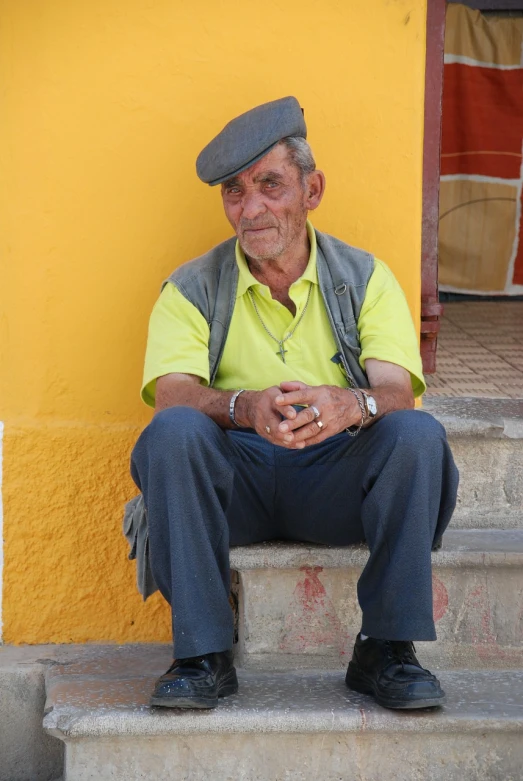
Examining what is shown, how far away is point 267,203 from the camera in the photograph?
2.88 m

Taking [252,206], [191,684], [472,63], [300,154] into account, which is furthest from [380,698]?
[472,63]

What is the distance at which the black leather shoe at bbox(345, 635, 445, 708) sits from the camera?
8.28 feet

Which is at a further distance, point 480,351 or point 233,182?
point 480,351

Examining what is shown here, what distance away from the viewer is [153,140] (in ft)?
10.3

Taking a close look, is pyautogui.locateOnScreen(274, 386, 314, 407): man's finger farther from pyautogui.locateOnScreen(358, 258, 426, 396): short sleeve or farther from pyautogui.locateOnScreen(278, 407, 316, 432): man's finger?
pyautogui.locateOnScreen(358, 258, 426, 396): short sleeve

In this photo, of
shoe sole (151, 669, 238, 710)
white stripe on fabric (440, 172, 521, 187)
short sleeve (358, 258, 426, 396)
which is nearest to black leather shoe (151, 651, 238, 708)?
shoe sole (151, 669, 238, 710)

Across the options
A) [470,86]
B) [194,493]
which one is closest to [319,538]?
[194,493]

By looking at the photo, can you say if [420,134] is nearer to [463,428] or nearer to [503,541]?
[463,428]

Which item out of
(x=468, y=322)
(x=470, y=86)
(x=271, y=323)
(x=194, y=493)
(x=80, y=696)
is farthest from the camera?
(x=470, y=86)

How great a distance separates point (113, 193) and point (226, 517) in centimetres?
109

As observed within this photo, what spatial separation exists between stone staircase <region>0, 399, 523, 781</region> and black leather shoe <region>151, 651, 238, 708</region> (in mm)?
37

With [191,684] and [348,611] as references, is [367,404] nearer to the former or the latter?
[348,611]

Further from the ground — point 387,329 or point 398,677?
point 387,329

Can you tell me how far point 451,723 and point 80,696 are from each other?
3.09ft
